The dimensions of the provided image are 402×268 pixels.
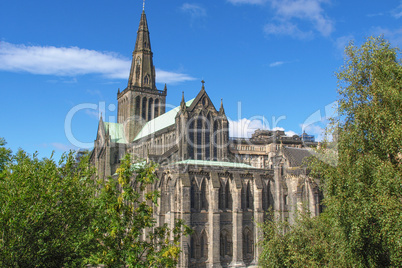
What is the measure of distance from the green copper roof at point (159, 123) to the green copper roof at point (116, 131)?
3700 mm

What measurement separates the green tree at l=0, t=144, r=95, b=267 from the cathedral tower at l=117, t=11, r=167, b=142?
65.4 meters

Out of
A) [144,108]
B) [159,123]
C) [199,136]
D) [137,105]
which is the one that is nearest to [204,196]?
[199,136]

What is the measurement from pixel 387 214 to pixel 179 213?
30.8m

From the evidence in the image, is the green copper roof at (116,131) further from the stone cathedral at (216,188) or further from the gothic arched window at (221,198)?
the gothic arched window at (221,198)

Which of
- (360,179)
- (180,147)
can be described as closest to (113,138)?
(180,147)

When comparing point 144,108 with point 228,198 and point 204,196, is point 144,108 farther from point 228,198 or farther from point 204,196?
point 204,196

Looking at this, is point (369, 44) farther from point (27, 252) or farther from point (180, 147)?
point (180, 147)

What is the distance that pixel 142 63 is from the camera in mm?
90812

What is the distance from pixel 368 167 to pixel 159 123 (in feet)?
202

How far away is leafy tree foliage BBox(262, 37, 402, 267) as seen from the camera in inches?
755

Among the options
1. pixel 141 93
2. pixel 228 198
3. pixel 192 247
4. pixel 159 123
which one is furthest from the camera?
pixel 141 93

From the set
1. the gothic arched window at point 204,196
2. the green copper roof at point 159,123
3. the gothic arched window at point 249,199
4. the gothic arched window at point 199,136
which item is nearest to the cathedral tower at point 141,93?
the green copper roof at point 159,123

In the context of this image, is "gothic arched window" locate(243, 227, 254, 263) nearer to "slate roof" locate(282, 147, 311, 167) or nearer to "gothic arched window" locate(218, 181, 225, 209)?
"gothic arched window" locate(218, 181, 225, 209)

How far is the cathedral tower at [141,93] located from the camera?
88.6 meters
